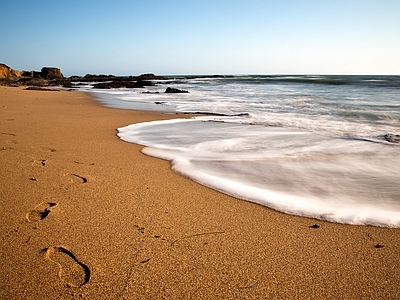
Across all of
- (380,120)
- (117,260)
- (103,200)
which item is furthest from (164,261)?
(380,120)

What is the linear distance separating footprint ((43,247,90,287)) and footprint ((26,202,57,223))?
0.46 metres

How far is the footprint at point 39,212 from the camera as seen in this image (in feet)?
6.84

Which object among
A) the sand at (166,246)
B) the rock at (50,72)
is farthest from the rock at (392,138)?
the rock at (50,72)

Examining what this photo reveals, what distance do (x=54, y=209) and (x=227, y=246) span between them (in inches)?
52.9

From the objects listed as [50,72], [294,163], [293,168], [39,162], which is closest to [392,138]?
[294,163]

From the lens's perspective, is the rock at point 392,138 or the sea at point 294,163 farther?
the rock at point 392,138

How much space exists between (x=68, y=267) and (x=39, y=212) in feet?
2.57

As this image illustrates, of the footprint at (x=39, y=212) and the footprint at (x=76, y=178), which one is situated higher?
the footprint at (x=76, y=178)

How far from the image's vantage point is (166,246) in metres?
1.82

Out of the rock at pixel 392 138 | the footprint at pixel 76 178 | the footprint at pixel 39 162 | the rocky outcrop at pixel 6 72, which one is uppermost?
the rocky outcrop at pixel 6 72

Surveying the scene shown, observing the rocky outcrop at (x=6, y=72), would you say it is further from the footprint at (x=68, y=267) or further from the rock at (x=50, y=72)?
the footprint at (x=68, y=267)

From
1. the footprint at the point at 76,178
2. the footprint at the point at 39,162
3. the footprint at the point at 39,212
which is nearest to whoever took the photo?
the footprint at the point at 39,212

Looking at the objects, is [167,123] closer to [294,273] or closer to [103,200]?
[103,200]

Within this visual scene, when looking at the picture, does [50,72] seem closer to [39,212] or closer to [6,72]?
[6,72]
